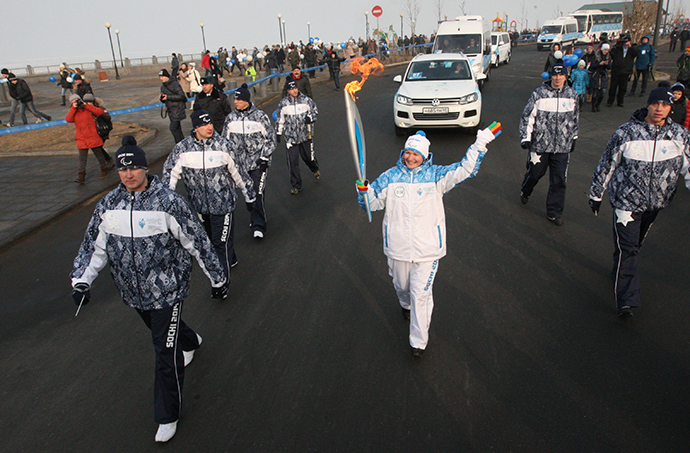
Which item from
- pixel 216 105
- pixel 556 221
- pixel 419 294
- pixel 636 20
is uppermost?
pixel 636 20

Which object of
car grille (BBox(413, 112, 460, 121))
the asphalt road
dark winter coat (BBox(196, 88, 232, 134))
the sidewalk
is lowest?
the asphalt road

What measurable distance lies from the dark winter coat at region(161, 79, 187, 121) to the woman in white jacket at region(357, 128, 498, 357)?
8.61 m

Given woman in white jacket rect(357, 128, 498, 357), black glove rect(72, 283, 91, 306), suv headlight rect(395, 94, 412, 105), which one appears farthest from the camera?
suv headlight rect(395, 94, 412, 105)

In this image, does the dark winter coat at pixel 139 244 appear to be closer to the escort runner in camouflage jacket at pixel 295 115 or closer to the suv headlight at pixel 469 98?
the escort runner in camouflage jacket at pixel 295 115

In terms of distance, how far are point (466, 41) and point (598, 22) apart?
113 ft

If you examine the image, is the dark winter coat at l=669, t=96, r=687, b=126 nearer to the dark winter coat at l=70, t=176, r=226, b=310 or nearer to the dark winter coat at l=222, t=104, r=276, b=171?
the dark winter coat at l=222, t=104, r=276, b=171

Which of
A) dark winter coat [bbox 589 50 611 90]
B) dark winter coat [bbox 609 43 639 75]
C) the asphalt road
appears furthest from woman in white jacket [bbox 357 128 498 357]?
dark winter coat [bbox 609 43 639 75]

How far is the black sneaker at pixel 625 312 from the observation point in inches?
177

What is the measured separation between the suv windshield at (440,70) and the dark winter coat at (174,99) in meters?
5.82

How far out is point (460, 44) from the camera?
2030 centimetres

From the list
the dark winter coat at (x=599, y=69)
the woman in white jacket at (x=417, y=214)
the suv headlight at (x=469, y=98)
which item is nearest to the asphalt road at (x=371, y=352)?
the woman in white jacket at (x=417, y=214)

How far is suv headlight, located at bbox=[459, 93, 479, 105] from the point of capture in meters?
11.4

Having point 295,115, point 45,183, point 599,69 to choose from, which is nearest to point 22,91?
point 45,183

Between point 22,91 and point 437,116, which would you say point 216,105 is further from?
point 22,91
